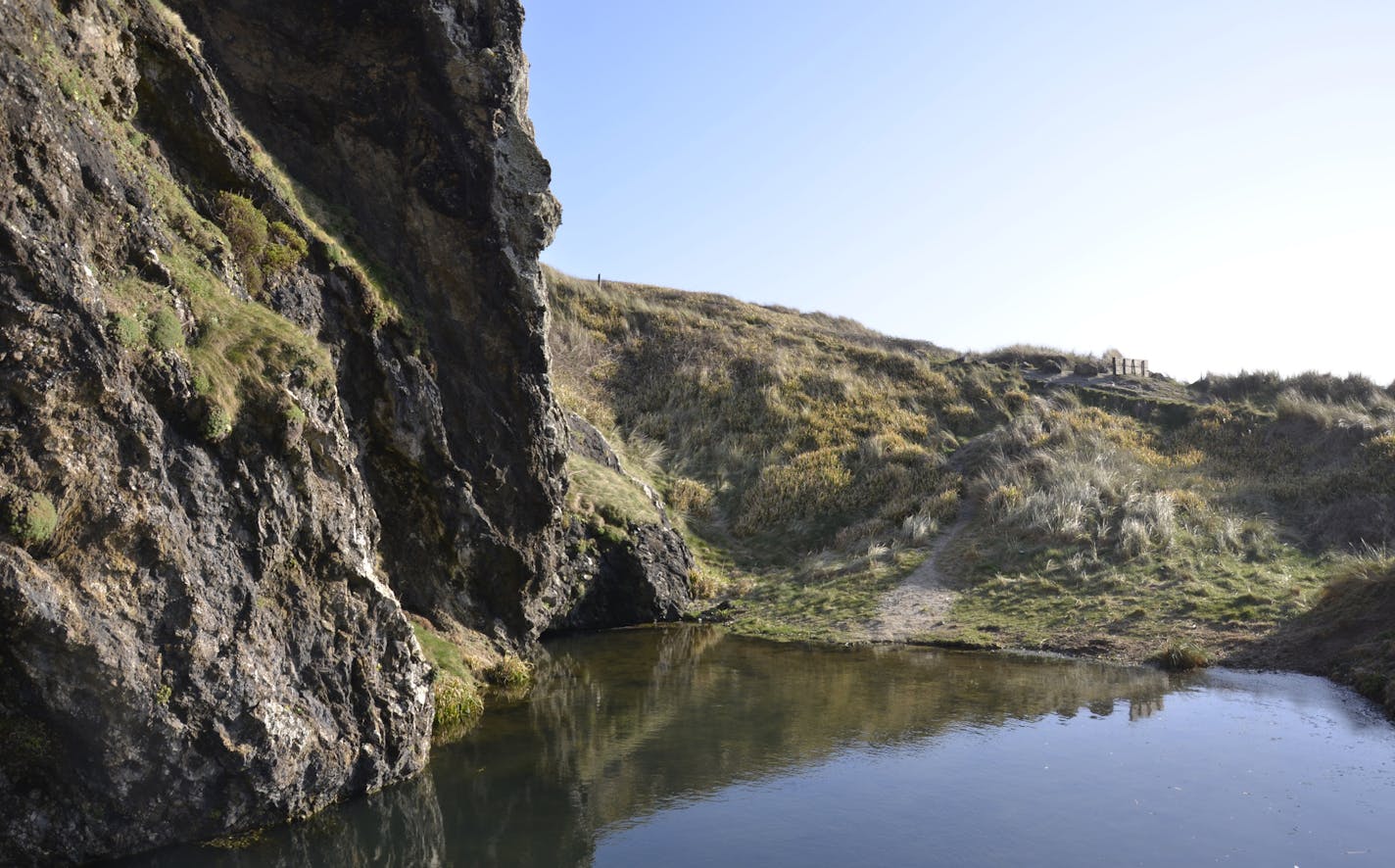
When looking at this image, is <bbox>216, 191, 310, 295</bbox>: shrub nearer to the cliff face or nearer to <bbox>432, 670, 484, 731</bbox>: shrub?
the cliff face

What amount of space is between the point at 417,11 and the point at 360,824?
16.8 meters

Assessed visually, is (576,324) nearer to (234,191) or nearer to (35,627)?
(234,191)

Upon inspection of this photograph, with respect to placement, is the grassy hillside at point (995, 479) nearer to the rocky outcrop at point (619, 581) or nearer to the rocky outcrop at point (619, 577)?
the rocky outcrop at point (619, 577)

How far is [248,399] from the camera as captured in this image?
12789 mm

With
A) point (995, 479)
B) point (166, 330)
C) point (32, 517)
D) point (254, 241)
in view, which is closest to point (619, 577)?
point (254, 241)

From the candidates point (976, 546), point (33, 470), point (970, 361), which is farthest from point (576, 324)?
point (33, 470)

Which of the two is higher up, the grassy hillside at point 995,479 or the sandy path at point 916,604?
the grassy hillside at point 995,479

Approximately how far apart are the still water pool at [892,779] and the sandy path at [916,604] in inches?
185

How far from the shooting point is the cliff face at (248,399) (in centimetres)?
1012

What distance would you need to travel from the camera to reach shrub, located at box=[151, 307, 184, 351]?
1170 cm

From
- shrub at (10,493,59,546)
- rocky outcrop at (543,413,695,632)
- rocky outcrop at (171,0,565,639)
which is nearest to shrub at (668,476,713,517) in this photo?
rocky outcrop at (543,413,695,632)

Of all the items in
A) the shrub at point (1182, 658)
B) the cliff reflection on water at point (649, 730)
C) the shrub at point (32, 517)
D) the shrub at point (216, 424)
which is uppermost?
the shrub at point (216, 424)

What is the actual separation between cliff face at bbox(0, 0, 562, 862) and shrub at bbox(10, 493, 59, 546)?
0.09 ft

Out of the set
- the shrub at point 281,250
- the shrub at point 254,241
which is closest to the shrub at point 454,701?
the shrub at point 254,241
